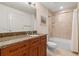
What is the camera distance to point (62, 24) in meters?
3.96

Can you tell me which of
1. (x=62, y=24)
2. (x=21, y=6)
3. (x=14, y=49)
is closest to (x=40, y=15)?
(x=21, y=6)

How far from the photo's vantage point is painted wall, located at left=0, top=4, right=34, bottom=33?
1885 mm

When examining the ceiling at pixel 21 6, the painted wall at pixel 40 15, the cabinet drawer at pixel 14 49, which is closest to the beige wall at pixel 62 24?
the painted wall at pixel 40 15

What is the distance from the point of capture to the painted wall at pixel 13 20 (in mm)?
1885

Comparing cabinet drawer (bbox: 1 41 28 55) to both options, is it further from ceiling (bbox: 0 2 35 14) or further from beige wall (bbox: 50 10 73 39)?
beige wall (bbox: 50 10 73 39)

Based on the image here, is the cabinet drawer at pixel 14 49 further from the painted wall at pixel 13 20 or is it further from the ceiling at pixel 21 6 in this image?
the ceiling at pixel 21 6

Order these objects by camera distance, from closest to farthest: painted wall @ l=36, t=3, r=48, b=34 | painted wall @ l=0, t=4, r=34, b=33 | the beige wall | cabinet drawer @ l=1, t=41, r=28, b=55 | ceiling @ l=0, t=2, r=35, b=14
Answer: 1. cabinet drawer @ l=1, t=41, r=28, b=55
2. painted wall @ l=0, t=4, r=34, b=33
3. ceiling @ l=0, t=2, r=35, b=14
4. painted wall @ l=36, t=3, r=48, b=34
5. the beige wall

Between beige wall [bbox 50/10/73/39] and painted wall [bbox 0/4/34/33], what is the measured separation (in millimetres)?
1582

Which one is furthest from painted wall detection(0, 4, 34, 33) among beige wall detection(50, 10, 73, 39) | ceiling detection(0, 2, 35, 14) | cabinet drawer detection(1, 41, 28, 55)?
beige wall detection(50, 10, 73, 39)

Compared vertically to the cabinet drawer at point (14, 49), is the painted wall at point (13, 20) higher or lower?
higher

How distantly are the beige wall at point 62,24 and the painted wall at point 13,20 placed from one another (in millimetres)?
1582

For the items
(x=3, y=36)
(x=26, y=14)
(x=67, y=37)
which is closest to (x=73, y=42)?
(x=67, y=37)

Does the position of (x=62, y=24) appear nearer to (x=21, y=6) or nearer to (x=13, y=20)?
(x=21, y=6)

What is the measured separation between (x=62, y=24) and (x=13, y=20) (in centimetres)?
245
